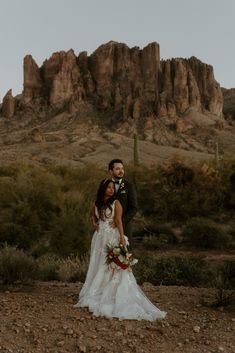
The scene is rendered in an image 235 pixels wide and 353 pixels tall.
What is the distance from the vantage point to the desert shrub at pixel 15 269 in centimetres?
827

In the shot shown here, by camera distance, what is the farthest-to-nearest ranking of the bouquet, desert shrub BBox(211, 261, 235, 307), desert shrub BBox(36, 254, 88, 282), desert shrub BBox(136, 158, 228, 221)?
desert shrub BBox(136, 158, 228, 221) < desert shrub BBox(36, 254, 88, 282) < desert shrub BBox(211, 261, 235, 307) < the bouquet

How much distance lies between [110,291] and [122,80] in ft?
368

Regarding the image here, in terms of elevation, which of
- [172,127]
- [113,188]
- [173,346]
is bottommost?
[173,346]

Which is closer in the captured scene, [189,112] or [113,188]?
[113,188]

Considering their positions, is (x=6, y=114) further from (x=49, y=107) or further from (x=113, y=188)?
(x=113, y=188)

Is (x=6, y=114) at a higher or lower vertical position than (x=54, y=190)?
higher

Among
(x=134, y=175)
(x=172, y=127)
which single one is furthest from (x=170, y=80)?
(x=134, y=175)

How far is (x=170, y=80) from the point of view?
388 feet

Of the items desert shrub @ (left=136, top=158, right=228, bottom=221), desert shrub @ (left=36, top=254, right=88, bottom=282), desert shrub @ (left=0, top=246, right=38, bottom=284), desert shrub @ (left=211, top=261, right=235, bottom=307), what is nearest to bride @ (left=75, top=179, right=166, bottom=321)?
desert shrub @ (left=211, top=261, right=235, bottom=307)

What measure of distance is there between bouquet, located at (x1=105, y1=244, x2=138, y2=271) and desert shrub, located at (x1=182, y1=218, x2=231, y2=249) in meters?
12.3

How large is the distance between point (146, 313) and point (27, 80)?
381 ft

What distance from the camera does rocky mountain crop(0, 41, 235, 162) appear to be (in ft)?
262

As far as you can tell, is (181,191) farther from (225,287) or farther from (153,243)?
(225,287)

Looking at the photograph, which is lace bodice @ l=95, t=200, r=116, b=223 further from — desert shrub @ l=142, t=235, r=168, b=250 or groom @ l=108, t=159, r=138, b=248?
desert shrub @ l=142, t=235, r=168, b=250
